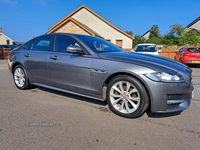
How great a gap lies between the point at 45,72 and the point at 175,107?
2903mm

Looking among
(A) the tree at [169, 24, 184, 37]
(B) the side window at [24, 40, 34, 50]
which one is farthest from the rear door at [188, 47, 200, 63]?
(A) the tree at [169, 24, 184, 37]

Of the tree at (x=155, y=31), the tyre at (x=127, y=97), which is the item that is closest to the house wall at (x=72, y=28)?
the tyre at (x=127, y=97)

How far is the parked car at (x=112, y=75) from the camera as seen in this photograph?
2.77 metres

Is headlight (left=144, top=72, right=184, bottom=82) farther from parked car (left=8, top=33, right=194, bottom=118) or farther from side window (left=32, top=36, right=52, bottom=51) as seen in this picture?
side window (left=32, top=36, right=52, bottom=51)

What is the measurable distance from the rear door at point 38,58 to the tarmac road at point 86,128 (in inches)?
26.5

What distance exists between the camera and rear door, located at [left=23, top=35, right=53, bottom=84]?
159 inches

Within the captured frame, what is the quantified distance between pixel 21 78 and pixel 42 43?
1203 mm

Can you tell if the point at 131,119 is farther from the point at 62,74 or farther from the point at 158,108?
the point at 62,74

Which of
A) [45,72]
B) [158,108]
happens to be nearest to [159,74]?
[158,108]

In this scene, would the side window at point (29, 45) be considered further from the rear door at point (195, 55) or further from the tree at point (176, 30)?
the tree at point (176, 30)

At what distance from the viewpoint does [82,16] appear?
27.0 meters

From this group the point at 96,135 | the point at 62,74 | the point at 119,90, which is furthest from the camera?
the point at 62,74

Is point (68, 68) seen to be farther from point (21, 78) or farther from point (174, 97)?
point (174, 97)

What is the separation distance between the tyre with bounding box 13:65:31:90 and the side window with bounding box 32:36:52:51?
0.73 m
